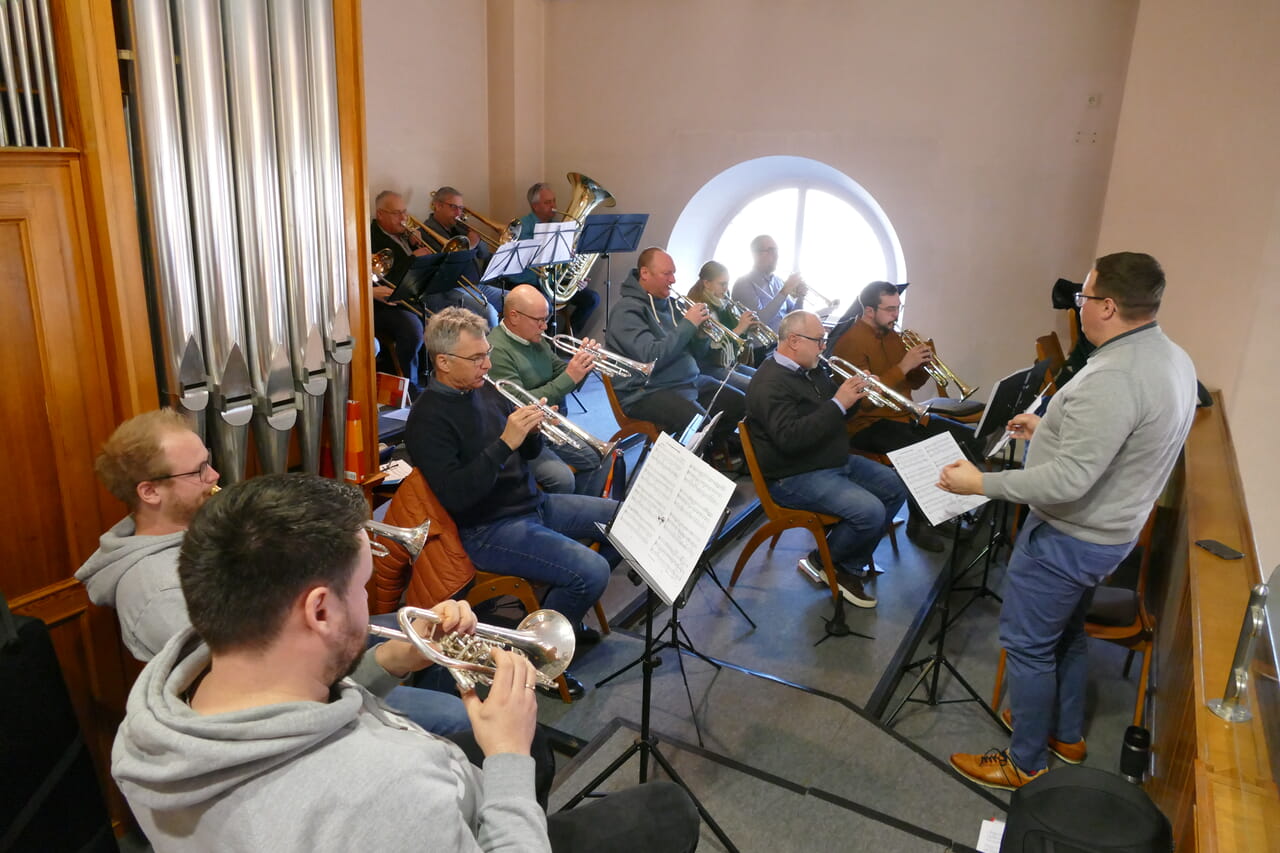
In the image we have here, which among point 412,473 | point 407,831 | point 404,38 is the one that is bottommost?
point 412,473

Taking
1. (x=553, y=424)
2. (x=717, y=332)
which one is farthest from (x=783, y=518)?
(x=717, y=332)

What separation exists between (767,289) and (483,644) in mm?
5752

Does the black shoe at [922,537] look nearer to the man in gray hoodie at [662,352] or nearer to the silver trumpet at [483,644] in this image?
the man in gray hoodie at [662,352]

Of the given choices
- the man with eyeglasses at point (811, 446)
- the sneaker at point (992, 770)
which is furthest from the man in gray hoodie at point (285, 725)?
the man with eyeglasses at point (811, 446)

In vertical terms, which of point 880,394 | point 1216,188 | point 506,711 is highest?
point 1216,188

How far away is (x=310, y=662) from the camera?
1.30 meters

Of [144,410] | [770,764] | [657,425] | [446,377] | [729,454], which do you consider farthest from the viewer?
[729,454]

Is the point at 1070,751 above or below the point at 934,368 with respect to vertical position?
below

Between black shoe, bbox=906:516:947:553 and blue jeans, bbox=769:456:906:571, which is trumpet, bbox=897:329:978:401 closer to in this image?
black shoe, bbox=906:516:947:553

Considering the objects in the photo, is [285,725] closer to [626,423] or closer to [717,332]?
[626,423]

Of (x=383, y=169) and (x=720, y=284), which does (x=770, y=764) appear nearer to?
(x=720, y=284)

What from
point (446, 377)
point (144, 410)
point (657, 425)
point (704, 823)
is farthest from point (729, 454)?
point (144, 410)

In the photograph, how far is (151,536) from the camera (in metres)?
2.13

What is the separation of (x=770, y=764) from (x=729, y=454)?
10.3 ft
